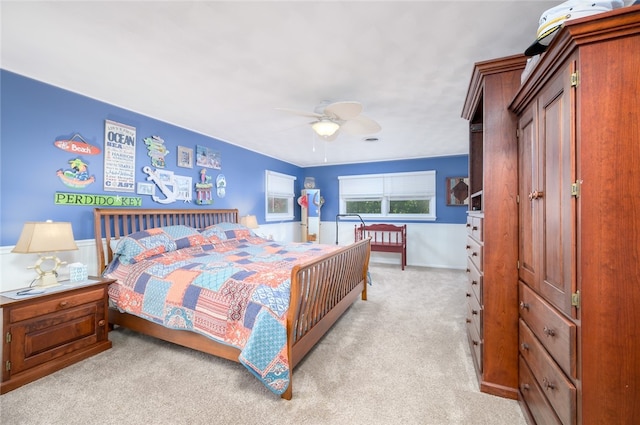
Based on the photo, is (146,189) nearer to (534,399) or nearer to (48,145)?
(48,145)

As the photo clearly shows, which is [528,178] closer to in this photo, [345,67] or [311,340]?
[345,67]

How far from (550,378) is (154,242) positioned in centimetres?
328

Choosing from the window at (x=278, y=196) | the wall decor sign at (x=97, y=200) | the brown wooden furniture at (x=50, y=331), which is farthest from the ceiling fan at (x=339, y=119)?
the window at (x=278, y=196)

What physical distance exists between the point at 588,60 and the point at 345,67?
5.14 ft

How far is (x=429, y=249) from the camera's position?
231 inches

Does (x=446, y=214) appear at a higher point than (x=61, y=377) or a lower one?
higher

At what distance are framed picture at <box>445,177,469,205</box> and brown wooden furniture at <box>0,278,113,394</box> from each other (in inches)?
229

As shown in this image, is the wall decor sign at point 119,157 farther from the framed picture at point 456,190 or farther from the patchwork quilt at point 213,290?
the framed picture at point 456,190

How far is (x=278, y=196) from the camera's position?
606 centimetres

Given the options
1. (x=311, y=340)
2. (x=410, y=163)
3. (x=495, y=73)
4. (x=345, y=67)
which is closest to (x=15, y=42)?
(x=345, y=67)

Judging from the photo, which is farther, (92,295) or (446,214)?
(446,214)

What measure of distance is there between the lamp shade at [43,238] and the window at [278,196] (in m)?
3.55

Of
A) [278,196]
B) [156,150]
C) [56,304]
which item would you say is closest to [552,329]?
[56,304]

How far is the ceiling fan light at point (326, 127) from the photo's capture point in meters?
2.72
